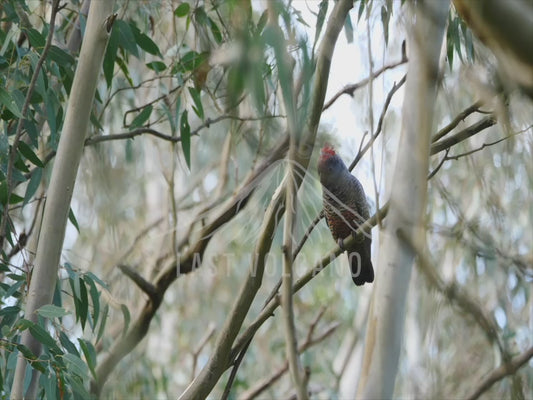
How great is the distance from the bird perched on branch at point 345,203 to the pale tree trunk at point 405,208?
127 centimetres

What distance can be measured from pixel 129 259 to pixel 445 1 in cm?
275

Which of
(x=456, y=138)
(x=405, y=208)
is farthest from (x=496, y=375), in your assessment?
(x=405, y=208)

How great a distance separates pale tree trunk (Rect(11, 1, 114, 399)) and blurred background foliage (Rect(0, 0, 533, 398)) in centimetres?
7

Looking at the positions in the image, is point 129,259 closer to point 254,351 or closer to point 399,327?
point 254,351

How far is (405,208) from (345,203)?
140 cm

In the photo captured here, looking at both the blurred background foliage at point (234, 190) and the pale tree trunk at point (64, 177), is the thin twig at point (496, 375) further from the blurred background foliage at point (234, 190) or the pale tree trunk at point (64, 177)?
the pale tree trunk at point (64, 177)

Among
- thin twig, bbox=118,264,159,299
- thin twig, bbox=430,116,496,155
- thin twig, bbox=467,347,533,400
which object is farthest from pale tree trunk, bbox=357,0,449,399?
thin twig, bbox=118,264,159,299

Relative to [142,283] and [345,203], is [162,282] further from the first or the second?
[345,203]

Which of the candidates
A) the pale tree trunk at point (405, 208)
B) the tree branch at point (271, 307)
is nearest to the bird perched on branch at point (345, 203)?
the tree branch at point (271, 307)

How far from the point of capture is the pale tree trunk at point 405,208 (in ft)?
3.64

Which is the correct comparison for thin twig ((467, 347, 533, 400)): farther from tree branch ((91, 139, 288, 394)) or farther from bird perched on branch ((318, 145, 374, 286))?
tree branch ((91, 139, 288, 394))

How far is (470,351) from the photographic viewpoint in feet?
8.79

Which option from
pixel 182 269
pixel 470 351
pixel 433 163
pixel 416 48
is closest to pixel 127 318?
pixel 182 269

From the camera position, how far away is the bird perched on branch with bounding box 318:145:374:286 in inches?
99.6
